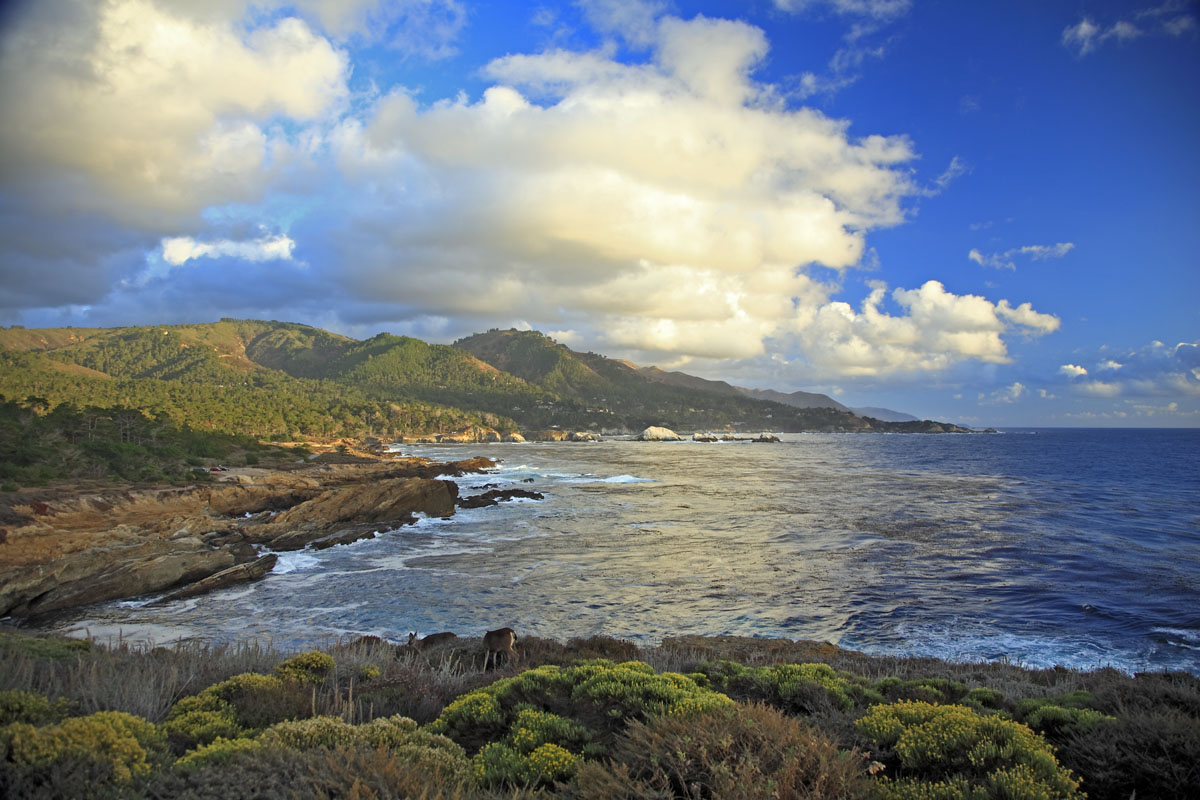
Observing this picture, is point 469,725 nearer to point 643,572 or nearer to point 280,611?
point 280,611

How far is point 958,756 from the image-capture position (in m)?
5.24

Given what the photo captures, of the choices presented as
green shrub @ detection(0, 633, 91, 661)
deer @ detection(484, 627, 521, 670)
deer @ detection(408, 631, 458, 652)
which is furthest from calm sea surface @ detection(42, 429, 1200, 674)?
green shrub @ detection(0, 633, 91, 661)

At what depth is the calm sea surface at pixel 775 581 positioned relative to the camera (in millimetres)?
15078

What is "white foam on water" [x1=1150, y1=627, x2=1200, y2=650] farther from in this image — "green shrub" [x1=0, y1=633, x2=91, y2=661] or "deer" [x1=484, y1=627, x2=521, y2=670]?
"green shrub" [x1=0, y1=633, x2=91, y2=661]

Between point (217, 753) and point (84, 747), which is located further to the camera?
point (217, 753)

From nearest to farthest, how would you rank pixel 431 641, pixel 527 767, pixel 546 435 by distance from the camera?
pixel 527 767 → pixel 431 641 → pixel 546 435

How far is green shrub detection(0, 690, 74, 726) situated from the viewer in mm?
5035

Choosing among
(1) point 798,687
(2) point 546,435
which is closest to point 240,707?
(1) point 798,687

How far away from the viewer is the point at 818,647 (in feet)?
42.9

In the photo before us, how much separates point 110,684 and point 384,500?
93.5ft

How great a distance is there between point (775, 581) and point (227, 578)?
1878 cm

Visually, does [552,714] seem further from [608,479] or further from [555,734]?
[608,479]

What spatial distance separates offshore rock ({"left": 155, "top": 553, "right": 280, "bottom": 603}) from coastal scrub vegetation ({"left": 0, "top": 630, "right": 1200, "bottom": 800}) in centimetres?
1101

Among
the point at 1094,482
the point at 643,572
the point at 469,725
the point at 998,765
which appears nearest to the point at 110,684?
the point at 469,725
